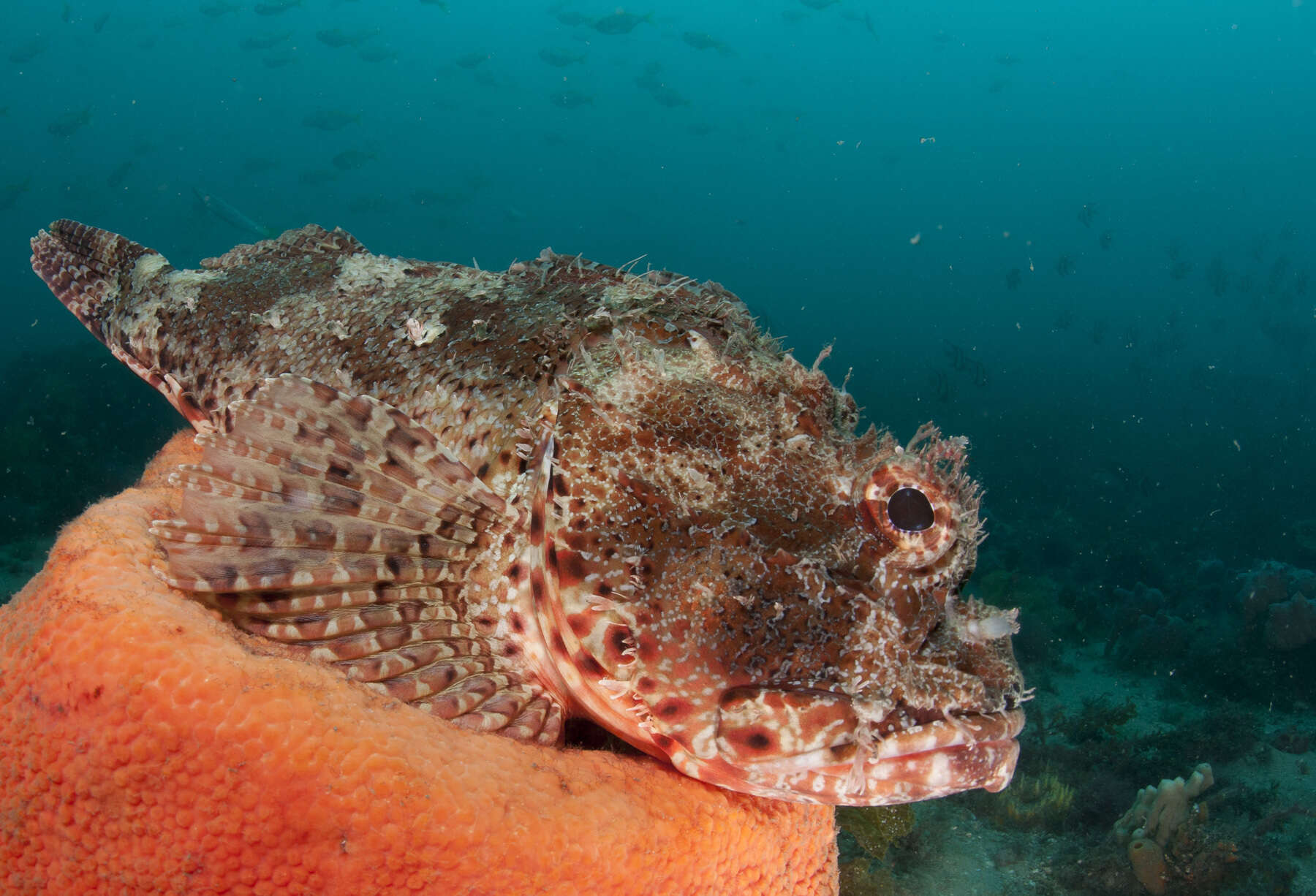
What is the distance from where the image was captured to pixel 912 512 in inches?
86.7

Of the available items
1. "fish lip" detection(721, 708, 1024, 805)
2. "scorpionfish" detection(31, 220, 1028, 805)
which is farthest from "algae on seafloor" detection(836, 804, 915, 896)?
"scorpionfish" detection(31, 220, 1028, 805)

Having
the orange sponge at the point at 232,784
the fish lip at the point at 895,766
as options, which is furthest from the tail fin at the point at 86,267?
the fish lip at the point at 895,766

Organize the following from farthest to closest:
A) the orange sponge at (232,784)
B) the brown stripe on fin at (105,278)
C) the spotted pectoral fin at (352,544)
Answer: the brown stripe on fin at (105,278), the spotted pectoral fin at (352,544), the orange sponge at (232,784)

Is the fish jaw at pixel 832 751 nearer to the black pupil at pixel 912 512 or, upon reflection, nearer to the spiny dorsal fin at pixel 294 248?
the black pupil at pixel 912 512

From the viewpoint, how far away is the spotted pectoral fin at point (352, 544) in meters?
2.17

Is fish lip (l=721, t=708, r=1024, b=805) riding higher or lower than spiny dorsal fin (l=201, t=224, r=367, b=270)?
lower

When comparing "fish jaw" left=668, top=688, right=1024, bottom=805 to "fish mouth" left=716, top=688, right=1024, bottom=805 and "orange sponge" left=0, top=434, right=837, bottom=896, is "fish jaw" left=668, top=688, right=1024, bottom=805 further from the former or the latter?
"orange sponge" left=0, top=434, right=837, bottom=896

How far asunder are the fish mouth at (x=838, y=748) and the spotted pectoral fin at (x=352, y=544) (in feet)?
2.27

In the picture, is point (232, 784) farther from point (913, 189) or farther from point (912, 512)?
point (913, 189)

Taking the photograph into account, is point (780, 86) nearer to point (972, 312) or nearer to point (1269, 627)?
point (972, 312)

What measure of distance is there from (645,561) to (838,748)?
79cm

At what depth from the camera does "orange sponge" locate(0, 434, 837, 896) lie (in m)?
1.61

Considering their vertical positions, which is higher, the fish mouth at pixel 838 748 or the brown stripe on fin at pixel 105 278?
the fish mouth at pixel 838 748

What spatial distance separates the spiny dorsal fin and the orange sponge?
2977 millimetres
